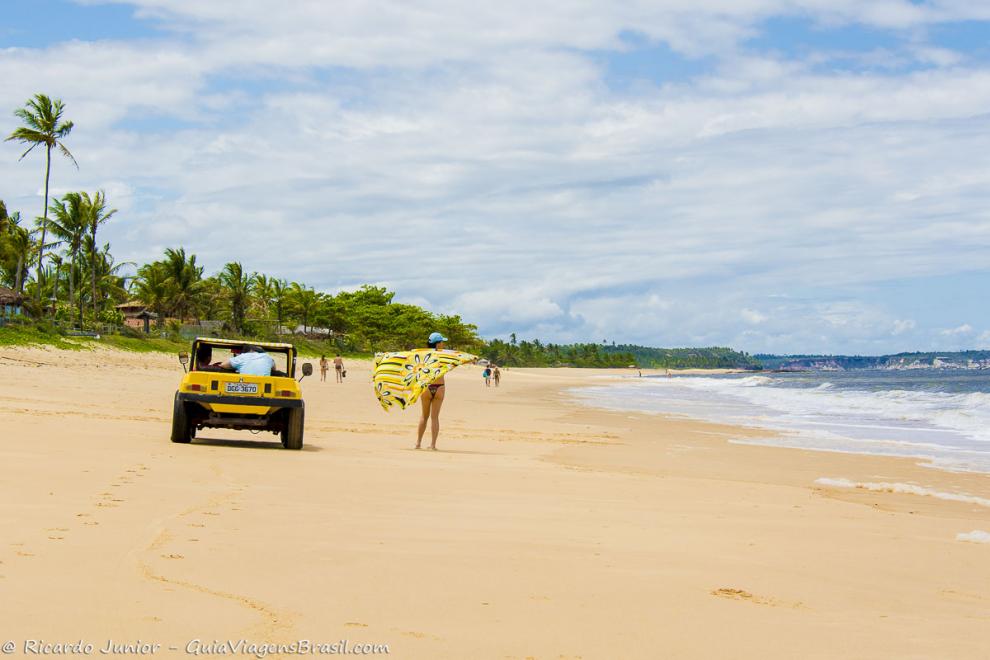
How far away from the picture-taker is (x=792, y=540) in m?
6.82

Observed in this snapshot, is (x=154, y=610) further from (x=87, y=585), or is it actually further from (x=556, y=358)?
(x=556, y=358)

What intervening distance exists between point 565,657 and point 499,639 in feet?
1.02

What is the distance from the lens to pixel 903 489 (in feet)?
37.7

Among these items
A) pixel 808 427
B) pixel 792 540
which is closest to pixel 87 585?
pixel 792 540

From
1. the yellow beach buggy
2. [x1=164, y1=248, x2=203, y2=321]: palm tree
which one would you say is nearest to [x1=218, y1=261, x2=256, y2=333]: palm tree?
[x1=164, y1=248, x2=203, y2=321]: palm tree

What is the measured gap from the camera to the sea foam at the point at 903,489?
1074 centimetres

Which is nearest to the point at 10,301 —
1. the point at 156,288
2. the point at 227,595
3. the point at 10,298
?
the point at 10,298

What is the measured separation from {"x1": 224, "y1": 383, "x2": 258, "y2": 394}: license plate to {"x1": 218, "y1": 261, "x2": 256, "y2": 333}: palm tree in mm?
73546

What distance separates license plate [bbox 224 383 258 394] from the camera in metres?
12.3

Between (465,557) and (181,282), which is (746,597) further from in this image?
(181,282)

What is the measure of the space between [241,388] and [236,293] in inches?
2953

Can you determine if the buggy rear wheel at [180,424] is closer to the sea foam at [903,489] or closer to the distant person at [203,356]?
the distant person at [203,356]

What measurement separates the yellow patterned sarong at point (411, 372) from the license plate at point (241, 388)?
1.91m

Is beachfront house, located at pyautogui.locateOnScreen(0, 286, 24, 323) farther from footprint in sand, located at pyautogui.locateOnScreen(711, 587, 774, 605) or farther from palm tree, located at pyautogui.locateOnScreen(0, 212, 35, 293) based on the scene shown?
footprint in sand, located at pyautogui.locateOnScreen(711, 587, 774, 605)
